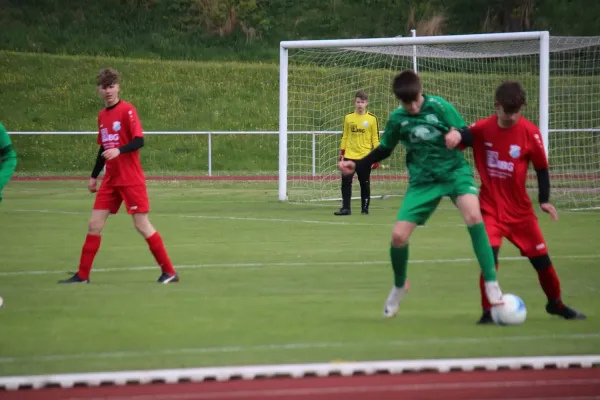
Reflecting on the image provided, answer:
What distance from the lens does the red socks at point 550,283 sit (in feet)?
26.7

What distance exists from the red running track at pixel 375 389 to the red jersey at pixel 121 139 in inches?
172

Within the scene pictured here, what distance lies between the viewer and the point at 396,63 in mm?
26531

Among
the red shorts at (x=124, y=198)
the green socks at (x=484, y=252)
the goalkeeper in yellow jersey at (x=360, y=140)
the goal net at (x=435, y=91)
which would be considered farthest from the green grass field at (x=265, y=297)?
the goal net at (x=435, y=91)

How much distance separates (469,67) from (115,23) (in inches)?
1108

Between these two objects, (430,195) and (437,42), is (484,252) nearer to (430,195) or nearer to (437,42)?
(430,195)

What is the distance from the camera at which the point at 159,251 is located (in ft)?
33.8

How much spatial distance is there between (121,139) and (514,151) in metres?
3.78

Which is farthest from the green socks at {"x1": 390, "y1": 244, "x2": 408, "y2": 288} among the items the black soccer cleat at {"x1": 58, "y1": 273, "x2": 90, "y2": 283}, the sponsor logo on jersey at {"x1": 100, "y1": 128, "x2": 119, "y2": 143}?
the black soccer cleat at {"x1": 58, "y1": 273, "x2": 90, "y2": 283}

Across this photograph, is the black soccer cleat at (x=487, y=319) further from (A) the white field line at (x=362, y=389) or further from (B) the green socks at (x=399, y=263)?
(A) the white field line at (x=362, y=389)

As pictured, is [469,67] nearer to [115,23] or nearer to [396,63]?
[396,63]

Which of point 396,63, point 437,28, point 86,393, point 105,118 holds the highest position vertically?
point 437,28

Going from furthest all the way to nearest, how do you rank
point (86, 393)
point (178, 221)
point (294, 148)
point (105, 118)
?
point (294, 148) < point (178, 221) < point (105, 118) < point (86, 393)

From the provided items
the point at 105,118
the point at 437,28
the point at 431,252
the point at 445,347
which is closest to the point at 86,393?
the point at 445,347

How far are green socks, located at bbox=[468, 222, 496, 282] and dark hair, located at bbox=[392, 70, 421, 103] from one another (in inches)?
39.0
